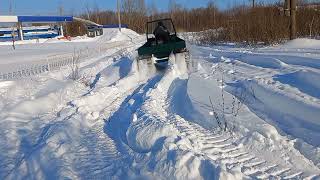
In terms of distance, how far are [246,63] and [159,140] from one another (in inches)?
353

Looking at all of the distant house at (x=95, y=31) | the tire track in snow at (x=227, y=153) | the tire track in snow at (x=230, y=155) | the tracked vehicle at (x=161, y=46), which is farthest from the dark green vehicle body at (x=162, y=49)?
the distant house at (x=95, y=31)

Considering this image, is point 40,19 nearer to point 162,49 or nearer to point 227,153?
point 162,49

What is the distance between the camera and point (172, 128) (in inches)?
253

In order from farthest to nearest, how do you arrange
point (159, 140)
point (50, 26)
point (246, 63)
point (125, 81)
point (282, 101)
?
point (50, 26) < point (246, 63) < point (125, 81) < point (282, 101) < point (159, 140)

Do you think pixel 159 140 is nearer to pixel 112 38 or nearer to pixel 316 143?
pixel 316 143

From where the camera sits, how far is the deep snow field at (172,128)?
16.0 feet

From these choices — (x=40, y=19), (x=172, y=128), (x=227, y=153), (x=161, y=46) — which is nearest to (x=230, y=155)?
(x=227, y=153)

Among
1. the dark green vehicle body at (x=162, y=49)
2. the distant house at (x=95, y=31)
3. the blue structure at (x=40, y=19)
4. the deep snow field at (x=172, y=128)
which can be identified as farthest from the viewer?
the distant house at (x=95, y=31)

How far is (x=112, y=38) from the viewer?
156ft

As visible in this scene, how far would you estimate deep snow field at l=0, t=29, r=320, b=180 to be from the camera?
488cm

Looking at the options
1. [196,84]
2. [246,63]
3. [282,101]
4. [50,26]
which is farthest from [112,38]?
[282,101]

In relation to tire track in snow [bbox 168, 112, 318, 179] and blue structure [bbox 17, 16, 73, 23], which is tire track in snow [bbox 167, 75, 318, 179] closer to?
tire track in snow [bbox 168, 112, 318, 179]

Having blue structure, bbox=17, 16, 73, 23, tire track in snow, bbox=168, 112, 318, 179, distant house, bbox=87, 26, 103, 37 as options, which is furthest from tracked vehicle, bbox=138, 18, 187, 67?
distant house, bbox=87, 26, 103, 37

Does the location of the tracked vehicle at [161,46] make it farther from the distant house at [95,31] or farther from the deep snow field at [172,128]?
the distant house at [95,31]
